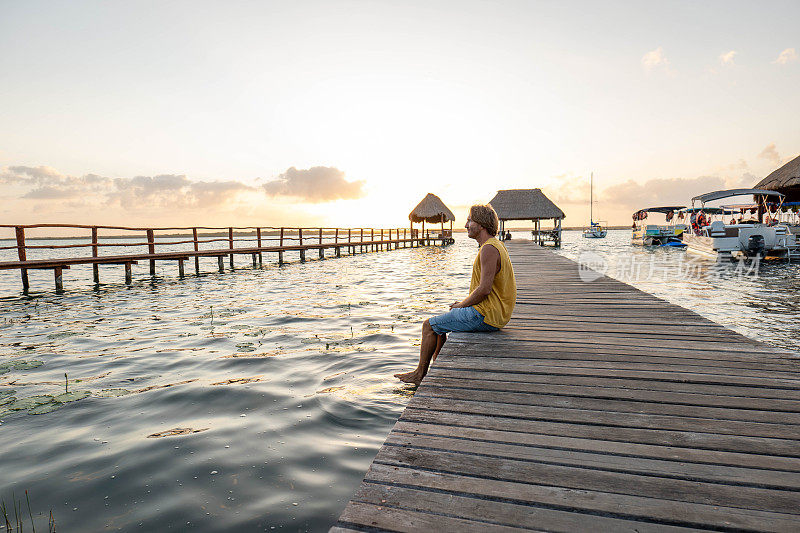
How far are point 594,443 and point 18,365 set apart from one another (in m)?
6.41

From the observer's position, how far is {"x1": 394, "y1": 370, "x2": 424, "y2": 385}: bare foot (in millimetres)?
4398

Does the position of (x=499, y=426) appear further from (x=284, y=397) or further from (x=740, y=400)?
(x=284, y=397)

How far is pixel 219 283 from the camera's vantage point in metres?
13.7

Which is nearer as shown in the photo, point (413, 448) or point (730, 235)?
point (413, 448)

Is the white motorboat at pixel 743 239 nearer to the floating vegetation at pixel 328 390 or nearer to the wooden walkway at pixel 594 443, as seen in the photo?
the wooden walkway at pixel 594 443

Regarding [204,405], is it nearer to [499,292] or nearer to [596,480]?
[499,292]

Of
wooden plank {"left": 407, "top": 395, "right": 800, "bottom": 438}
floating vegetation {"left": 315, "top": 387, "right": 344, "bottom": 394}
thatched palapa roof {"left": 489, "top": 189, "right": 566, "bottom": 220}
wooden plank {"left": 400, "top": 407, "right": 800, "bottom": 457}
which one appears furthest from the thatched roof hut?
floating vegetation {"left": 315, "top": 387, "right": 344, "bottom": 394}

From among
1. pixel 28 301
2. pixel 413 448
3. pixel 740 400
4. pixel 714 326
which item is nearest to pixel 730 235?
pixel 714 326

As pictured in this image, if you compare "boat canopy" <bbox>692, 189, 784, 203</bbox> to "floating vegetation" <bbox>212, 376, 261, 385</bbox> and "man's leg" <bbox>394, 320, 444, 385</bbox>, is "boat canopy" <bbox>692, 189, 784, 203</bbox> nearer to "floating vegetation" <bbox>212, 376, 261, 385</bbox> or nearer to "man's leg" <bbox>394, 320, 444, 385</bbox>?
"man's leg" <bbox>394, 320, 444, 385</bbox>

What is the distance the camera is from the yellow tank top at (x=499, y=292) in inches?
156

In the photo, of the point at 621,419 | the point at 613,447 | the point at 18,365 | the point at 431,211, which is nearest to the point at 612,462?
the point at 613,447

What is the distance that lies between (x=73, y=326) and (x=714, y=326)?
9.66m

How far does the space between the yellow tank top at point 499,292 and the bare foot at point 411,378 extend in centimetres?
93

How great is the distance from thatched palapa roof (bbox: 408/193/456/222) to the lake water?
2870 centimetres
